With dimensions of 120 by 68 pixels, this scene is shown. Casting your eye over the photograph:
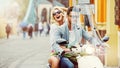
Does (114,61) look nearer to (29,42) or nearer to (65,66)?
(65,66)

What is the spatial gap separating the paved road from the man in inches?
4.1

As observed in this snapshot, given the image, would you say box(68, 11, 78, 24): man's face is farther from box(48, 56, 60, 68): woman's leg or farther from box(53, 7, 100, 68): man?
box(48, 56, 60, 68): woman's leg

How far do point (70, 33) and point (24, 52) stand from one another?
0.43 meters

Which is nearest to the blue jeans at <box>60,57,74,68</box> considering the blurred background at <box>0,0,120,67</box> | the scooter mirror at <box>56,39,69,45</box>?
the scooter mirror at <box>56,39,69,45</box>

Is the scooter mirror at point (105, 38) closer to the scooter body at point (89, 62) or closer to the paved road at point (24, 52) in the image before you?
the scooter body at point (89, 62)

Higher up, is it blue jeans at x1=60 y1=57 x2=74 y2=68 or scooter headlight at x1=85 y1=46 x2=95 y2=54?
scooter headlight at x1=85 y1=46 x2=95 y2=54

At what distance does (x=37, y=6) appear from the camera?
2020 mm

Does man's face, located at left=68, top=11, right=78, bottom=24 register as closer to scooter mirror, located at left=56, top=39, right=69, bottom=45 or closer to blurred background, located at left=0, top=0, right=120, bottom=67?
blurred background, located at left=0, top=0, right=120, bottom=67

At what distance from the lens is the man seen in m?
1.99

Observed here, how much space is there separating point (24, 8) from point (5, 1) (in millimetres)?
172

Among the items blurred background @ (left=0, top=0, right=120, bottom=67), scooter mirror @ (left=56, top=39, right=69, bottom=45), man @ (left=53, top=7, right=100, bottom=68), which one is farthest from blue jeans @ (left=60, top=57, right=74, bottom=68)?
blurred background @ (left=0, top=0, right=120, bottom=67)

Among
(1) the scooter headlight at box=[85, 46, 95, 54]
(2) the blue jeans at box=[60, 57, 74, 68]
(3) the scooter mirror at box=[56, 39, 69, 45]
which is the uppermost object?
(3) the scooter mirror at box=[56, 39, 69, 45]

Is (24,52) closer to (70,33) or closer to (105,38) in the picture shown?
(70,33)

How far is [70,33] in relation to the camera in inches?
78.5
